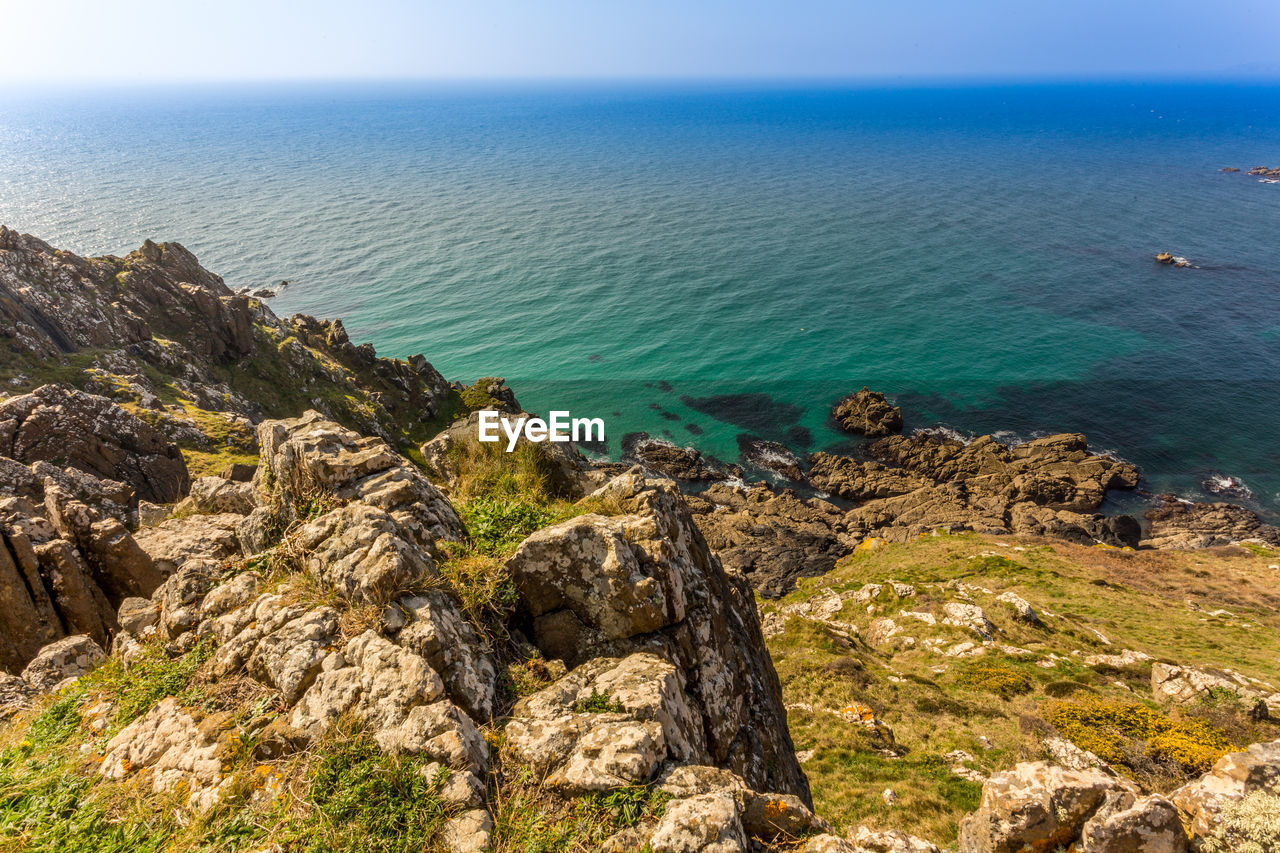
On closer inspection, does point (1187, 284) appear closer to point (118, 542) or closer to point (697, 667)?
point (697, 667)

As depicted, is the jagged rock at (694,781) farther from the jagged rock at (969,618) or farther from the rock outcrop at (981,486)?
the rock outcrop at (981,486)

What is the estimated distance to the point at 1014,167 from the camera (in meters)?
186

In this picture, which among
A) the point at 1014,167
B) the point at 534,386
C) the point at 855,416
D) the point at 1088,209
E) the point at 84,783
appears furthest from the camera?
the point at 1014,167

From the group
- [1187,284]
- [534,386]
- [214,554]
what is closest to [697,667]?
[214,554]

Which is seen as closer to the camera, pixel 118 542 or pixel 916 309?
pixel 118 542

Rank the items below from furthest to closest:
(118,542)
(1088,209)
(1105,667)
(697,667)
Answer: (1088,209) < (1105,667) < (118,542) < (697,667)

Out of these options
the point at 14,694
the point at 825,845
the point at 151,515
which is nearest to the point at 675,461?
the point at 151,515

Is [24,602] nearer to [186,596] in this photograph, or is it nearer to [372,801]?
[186,596]

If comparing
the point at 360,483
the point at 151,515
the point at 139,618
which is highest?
the point at 360,483

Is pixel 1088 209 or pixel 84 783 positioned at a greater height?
pixel 1088 209

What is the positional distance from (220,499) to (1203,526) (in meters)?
72.9

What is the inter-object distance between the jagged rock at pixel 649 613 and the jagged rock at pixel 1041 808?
14.6ft

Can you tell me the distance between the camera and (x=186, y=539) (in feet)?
56.5

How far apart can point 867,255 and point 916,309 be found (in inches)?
1065
